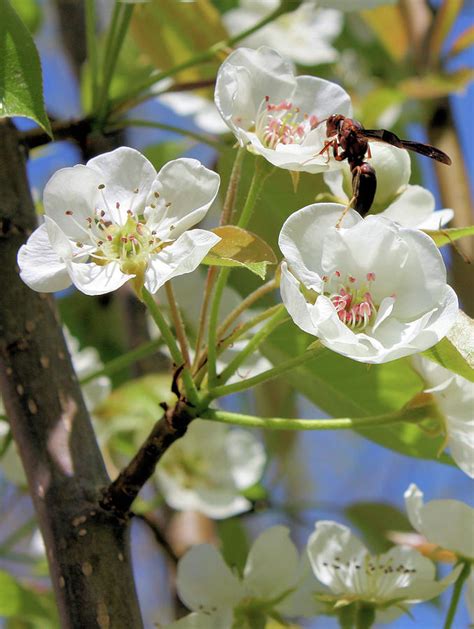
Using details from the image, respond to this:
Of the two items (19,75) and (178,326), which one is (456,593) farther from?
(19,75)

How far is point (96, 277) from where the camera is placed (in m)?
0.61

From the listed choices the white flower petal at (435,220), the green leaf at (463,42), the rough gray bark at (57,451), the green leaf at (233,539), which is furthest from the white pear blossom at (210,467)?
the green leaf at (463,42)

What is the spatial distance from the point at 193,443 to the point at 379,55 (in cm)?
97

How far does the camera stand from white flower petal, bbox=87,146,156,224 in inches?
24.7

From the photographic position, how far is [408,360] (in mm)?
709

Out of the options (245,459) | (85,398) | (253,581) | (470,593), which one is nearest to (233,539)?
(245,459)

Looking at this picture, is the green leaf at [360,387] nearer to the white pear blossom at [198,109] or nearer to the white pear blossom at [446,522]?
the white pear blossom at [446,522]

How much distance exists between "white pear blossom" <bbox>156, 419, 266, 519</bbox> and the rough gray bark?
0.50 meters

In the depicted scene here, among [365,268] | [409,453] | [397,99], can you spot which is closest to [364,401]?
[409,453]

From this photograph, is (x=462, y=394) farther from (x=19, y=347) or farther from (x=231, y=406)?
(x=231, y=406)

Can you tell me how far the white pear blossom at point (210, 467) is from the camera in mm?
1233

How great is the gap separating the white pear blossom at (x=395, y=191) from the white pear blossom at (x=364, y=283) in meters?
0.09

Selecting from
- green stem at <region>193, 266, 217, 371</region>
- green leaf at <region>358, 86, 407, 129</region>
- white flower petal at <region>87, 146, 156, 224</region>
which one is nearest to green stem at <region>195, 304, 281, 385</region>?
green stem at <region>193, 266, 217, 371</region>

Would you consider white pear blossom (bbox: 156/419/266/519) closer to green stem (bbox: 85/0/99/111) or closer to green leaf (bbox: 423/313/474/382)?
green stem (bbox: 85/0/99/111)
